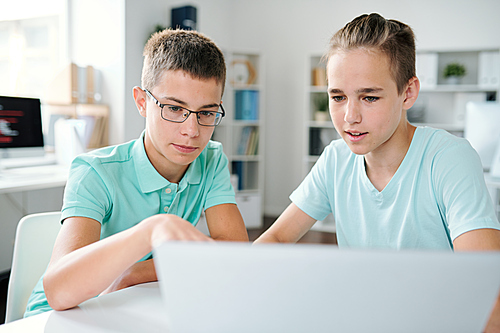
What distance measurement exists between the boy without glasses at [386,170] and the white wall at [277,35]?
2.80 m

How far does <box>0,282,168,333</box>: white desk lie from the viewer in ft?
2.06

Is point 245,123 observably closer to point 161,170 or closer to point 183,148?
point 161,170

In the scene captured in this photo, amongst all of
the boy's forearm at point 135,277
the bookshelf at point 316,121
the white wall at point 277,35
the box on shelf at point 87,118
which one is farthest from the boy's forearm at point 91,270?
the bookshelf at point 316,121

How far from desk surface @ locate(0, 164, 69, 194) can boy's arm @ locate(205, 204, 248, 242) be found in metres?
1.58

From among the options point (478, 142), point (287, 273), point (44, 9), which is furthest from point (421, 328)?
point (44, 9)

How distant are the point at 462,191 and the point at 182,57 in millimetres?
732

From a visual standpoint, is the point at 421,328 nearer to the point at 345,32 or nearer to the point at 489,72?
the point at 345,32

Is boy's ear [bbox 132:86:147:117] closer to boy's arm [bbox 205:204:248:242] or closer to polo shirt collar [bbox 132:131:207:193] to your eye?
polo shirt collar [bbox 132:131:207:193]

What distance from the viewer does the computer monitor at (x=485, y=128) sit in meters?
2.63

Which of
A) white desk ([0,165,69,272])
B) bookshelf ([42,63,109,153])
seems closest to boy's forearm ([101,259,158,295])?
white desk ([0,165,69,272])

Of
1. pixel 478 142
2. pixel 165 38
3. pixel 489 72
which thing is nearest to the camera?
pixel 165 38

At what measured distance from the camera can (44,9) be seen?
3.55 meters

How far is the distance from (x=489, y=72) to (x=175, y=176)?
13.2 ft

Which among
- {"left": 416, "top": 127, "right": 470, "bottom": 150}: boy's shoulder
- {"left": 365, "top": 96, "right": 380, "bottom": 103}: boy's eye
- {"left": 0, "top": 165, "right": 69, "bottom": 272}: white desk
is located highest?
{"left": 365, "top": 96, "right": 380, "bottom": 103}: boy's eye
